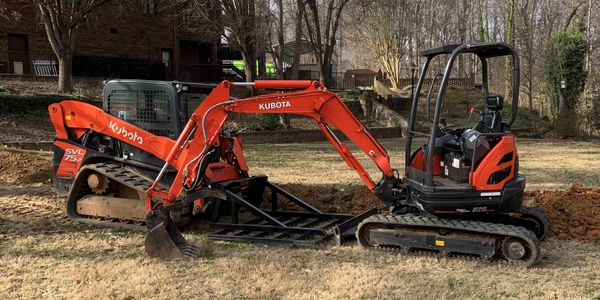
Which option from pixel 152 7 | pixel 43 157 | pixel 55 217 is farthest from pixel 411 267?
pixel 152 7

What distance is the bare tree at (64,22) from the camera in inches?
840

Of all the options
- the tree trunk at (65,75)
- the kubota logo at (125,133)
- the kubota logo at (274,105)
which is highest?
the tree trunk at (65,75)

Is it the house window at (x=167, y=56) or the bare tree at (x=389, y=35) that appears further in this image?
the bare tree at (x=389, y=35)

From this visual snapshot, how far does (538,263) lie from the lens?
561 cm

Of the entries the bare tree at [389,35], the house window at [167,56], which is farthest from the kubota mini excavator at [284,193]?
the bare tree at [389,35]

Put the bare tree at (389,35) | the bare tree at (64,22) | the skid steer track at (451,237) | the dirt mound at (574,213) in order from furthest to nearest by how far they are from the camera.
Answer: the bare tree at (389,35)
the bare tree at (64,22)
the dirt mound at (574,213)
the skid steer track at (451,237)

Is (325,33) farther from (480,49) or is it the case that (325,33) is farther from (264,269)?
(264,269)

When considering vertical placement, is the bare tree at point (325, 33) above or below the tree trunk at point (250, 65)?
above

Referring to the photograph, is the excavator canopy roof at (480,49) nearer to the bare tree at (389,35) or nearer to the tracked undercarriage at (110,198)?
the tracked undercarriage at (110,198)

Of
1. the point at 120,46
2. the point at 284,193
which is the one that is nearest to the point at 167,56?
the point at 120,46

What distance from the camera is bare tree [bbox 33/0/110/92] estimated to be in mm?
21328

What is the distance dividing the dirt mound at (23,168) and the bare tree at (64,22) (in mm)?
11182

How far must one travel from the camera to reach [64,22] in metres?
22.1

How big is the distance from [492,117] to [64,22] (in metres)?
20.8
